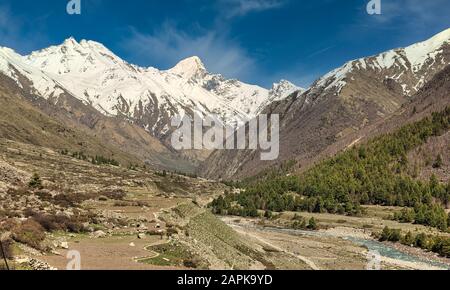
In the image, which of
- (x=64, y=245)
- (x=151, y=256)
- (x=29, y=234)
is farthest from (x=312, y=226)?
(x=29, y=234)

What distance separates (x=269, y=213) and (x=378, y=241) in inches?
2342

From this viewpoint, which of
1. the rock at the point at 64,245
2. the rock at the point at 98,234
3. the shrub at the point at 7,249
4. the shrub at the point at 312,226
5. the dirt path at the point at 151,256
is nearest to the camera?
the shrub at the point at 7,249

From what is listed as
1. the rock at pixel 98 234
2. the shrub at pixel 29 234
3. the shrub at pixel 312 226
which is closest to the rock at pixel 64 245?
the shrub at pixel 29 234

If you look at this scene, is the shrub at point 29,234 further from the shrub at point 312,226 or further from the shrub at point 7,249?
the shrub at point 312,226

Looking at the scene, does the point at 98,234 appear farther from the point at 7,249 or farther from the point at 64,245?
the point at 7,249

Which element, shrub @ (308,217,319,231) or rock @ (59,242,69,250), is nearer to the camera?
rock @ (59,242,69,250)

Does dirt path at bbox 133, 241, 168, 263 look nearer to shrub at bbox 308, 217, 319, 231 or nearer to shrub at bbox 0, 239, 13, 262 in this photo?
shrub at bbox 0, 239, 13, 262

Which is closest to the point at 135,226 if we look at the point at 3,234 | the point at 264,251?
the point at 264,251

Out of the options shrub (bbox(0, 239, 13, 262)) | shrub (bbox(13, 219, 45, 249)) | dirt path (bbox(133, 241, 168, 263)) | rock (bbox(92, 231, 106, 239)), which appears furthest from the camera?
rock (bbox(92, 231, 106, 239))

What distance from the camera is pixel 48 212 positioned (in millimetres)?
67312

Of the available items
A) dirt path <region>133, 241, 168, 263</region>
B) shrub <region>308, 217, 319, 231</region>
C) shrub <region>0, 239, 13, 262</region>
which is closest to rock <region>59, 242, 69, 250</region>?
shrub <region>0, 239, 13, 262</region>

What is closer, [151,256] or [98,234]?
[151,256]

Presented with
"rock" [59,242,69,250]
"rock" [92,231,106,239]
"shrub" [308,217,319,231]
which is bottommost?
"shrub" [308,217,319,231]

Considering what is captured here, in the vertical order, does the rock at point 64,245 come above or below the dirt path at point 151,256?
above
